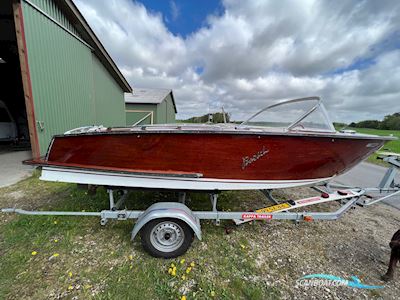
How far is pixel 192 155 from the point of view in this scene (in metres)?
2.18

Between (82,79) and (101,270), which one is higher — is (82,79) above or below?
above

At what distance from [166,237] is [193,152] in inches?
40.9

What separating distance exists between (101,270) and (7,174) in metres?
4.53

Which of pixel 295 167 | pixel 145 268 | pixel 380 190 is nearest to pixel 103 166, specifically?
pixel 145 268

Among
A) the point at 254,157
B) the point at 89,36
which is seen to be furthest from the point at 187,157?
the point at 89,36

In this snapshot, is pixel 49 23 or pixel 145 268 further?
pixel 49 23

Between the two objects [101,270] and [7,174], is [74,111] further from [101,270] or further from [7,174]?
[101,270]

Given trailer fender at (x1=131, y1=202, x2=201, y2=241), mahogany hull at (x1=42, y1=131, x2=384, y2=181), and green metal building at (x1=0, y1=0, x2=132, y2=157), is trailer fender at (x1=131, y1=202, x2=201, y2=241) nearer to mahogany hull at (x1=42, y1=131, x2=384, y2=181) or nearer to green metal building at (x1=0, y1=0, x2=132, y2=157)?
mahogany hull at (x1=42, y1=131, x2=384, y2=181)

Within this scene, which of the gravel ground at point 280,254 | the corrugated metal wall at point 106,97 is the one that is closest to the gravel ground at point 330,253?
the gravel ground at point 280,254

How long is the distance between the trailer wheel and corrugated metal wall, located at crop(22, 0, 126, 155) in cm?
447

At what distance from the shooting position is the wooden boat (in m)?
2.12

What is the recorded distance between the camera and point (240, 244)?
237 cm

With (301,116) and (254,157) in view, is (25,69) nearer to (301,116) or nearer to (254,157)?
(254,157)

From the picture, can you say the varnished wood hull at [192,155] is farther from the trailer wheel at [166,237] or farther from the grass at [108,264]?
the grass at [108,264]
